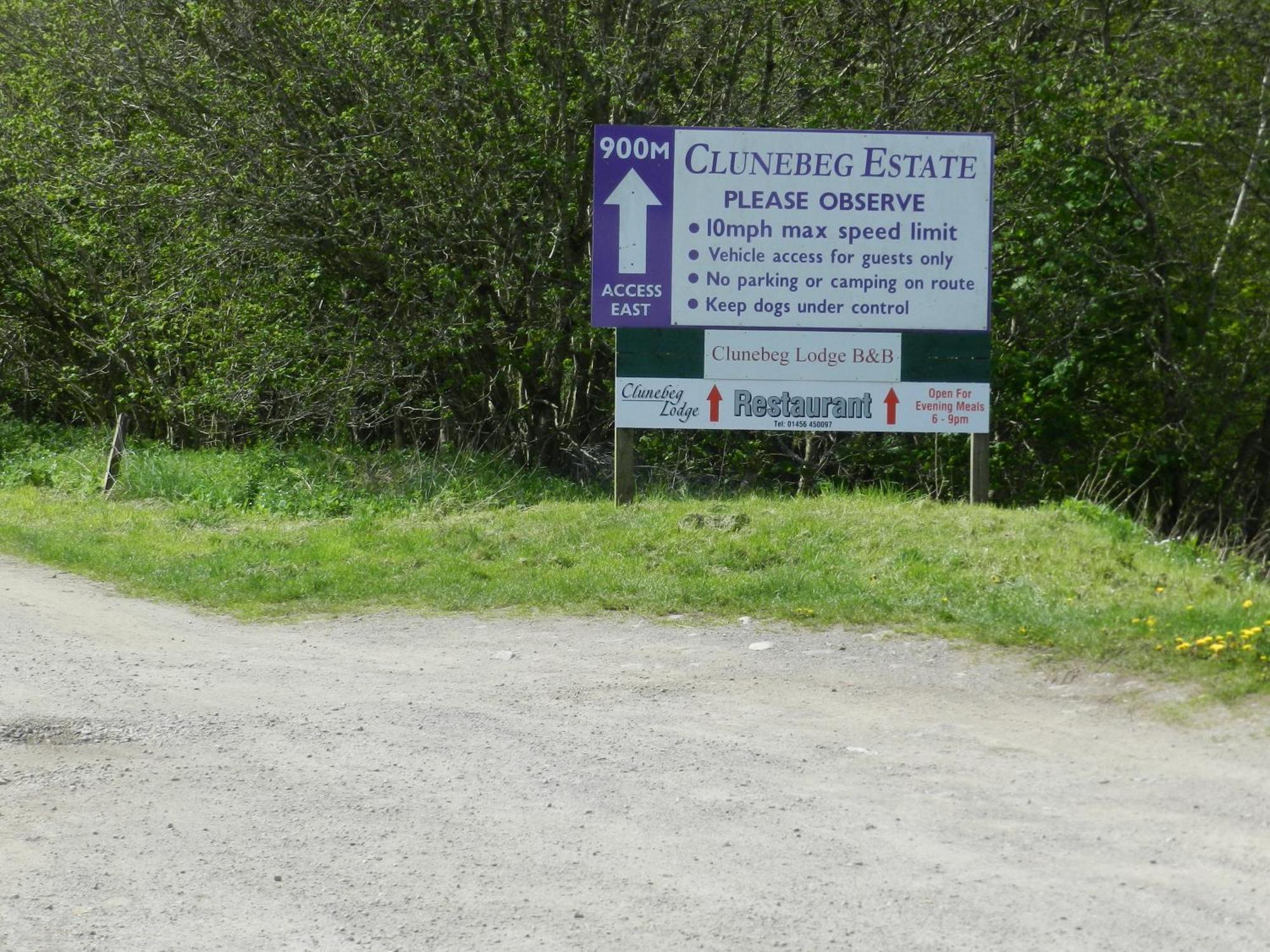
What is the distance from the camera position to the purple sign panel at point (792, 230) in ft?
39.9

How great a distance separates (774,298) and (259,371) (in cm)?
638

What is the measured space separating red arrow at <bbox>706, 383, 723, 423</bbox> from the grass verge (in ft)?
2.46

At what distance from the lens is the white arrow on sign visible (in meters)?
12.2

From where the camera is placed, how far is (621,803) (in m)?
5.33

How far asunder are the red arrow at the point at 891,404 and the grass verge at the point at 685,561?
2.29ft

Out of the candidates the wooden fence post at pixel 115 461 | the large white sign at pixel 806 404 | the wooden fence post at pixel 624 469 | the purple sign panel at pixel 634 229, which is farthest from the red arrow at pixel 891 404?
the wooden fence post at pixel 115 461

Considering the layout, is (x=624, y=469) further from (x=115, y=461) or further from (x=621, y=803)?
(x=621, y=803)

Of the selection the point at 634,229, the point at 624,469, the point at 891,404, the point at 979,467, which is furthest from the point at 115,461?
the point at 979,467

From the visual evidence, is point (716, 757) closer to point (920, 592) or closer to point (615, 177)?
point (920, 592)

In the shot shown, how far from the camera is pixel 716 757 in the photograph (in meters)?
5.90

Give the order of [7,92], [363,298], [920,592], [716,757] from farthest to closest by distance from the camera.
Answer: [7,92] < [363,298] < [920,592] < [716,757]

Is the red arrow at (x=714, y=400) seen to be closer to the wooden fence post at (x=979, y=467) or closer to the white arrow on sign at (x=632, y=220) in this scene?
the white arrow on sign at (x=632, y=220)

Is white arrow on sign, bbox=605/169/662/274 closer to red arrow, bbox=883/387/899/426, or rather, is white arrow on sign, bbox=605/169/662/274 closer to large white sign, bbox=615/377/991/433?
large white sign, bbox=615/377/991/433

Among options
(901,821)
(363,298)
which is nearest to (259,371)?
(363,298)
